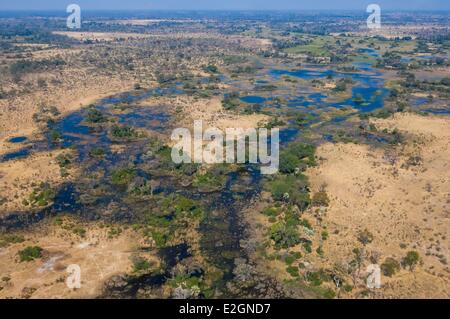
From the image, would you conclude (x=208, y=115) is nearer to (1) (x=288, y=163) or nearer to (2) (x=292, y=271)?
(1) (x=288, y=163)

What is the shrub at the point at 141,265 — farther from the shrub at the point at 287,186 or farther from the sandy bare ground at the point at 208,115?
the sandy bare ground at the point at 208,115

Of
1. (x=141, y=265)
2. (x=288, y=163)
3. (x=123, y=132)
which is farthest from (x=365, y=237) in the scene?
(x=123, y=132)

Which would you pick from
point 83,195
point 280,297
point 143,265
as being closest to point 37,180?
point 83,195

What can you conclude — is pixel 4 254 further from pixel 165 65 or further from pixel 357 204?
pixel 165 65

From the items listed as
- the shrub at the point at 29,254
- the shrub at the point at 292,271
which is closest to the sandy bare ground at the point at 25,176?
the shrub at the point at 29,254

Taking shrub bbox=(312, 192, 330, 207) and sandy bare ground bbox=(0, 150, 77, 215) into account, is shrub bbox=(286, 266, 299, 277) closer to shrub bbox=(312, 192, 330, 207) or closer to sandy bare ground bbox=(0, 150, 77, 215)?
shrub bbox=(312, 192, 330, 207)

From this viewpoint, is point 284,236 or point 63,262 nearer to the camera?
point 63,262
